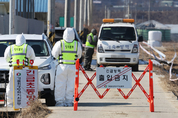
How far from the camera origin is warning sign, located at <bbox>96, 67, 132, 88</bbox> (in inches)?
313

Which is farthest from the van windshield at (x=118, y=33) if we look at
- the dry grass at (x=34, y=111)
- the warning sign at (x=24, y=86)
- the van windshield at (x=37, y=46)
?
the dry grass at (x=34, y=111)

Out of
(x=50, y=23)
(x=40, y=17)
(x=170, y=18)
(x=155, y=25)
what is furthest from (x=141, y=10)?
(x=50, y=23)

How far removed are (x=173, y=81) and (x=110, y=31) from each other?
3750 mm

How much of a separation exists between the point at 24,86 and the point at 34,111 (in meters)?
0.64

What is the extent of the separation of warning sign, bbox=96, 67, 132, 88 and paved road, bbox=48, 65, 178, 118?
529 millimetres

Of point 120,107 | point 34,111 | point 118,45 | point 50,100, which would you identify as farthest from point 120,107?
point 118,45

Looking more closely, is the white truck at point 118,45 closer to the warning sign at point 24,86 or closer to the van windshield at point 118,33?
the van windshield at point 118,33

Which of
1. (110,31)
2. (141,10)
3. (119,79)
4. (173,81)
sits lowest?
(173,81)

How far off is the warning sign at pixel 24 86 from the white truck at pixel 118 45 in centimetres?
835

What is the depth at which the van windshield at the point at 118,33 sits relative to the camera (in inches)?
620

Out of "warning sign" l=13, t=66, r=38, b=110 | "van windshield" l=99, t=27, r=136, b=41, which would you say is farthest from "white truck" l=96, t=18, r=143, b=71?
"warning sign" l=13, t=66, r=38, b=110

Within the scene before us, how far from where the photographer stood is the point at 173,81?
1409 centimetres

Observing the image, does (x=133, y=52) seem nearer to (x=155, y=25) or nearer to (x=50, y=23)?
(x=50, y=23)

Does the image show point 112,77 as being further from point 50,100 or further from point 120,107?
point 50,100
